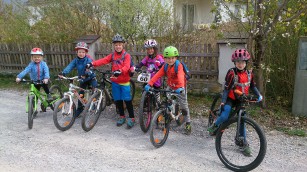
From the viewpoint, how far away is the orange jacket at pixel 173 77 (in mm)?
4293

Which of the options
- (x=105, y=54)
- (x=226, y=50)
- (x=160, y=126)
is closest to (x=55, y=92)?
(x=105, y=54)

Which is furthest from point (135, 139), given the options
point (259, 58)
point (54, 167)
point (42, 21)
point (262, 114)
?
point (42, 21)

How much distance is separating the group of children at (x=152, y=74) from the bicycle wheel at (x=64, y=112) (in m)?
0.42

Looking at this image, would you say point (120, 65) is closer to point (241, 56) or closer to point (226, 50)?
point (241, 56)

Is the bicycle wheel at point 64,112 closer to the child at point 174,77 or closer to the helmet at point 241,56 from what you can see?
the child at point 174,77

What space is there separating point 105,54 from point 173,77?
4.13 meters

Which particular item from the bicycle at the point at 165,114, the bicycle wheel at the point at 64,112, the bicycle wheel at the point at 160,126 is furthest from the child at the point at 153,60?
the bicycle wheel at the point at 64,112

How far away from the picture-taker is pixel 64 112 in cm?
488

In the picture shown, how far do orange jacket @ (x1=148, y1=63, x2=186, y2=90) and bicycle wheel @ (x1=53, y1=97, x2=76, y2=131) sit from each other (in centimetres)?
178

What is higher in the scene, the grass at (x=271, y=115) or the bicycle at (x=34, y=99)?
the bicycle at (x=34, y=99)

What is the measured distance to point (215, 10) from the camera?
5.40m

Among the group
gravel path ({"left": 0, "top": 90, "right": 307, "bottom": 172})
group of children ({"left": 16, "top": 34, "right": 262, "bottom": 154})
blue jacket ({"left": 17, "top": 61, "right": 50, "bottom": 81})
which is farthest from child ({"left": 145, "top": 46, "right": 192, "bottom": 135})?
blue jacket ({"left": 17, "top": 61, "right": 50, "bottom": 81})

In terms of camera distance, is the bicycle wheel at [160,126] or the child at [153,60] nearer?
the bicycle wheel at [160,126]

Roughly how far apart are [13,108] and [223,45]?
5668 mm
